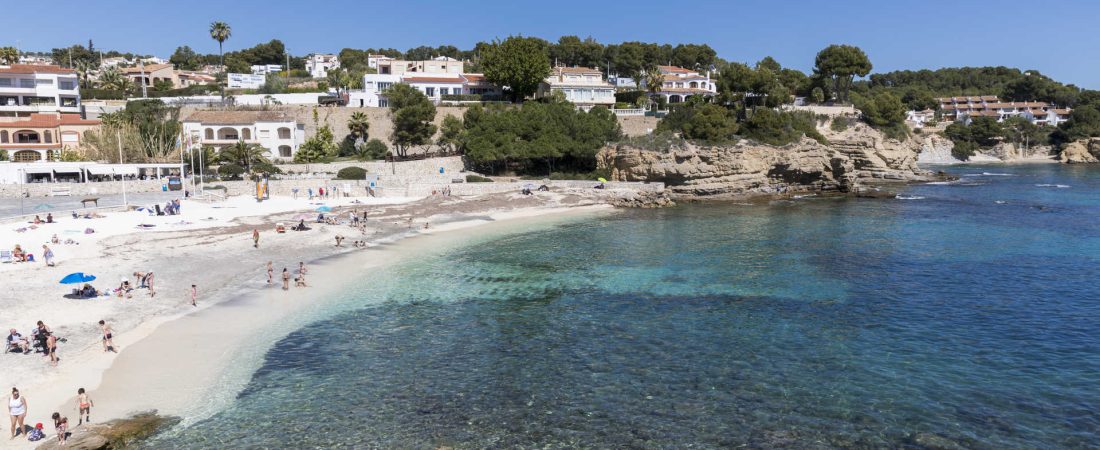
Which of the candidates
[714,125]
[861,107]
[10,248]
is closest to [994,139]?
[861,107]

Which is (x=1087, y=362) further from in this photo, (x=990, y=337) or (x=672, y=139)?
(x=672, y=139)

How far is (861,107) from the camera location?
8719cm

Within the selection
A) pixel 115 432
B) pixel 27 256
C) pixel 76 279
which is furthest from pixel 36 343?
pixel 27 256

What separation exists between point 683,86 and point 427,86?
134 feet

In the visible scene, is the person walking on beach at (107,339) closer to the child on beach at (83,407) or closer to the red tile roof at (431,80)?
the child on beach at (83,407)

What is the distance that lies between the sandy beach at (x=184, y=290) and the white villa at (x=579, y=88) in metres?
42.2

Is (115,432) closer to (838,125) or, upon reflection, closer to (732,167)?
(732,167)

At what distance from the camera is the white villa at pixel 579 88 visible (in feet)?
297

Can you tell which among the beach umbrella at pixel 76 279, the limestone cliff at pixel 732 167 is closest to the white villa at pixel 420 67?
the limestone cliff at pixel 732 167

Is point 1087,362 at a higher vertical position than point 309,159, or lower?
lower

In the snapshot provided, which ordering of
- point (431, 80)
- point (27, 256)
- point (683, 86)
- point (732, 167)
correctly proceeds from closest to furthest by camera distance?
point (27, 256)
point (732, 167)
point (431, 80)
point (683, 86)

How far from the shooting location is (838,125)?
81.9 metres

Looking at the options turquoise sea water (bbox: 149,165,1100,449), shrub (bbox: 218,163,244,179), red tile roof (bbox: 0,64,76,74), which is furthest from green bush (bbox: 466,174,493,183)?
red tile roof (bbox: 0,64,76,74)

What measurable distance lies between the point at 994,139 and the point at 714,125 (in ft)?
312
